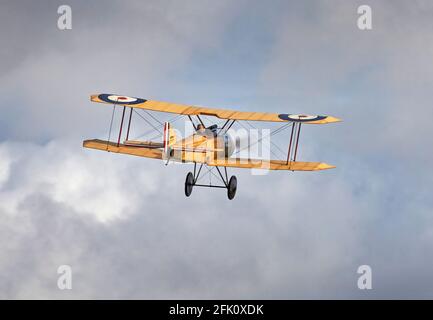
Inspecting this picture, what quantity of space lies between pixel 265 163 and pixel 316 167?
7.26 feet

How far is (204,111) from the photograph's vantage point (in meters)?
41.1

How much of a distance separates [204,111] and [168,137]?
221 cm

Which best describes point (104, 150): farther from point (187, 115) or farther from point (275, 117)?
point (275, 117)

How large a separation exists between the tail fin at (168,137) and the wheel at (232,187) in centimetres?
295

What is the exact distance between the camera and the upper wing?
1628 inches

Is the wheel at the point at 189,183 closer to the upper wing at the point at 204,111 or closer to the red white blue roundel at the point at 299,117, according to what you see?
the upper wing at the point at 204,111

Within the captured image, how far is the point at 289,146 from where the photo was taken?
4106cm

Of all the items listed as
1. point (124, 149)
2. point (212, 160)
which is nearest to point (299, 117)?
point (212, 160)

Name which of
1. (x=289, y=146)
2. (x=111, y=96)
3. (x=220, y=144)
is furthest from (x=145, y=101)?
(x=289, y=146)

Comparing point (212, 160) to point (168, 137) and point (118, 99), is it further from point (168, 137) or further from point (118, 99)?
point (118, 99)

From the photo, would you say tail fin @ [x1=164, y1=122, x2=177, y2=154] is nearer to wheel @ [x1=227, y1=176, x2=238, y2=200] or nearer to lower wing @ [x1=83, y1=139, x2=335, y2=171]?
lower wing @ [x1=83, y1=139, x2=335, y2=171]

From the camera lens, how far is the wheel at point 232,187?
40.5 meters

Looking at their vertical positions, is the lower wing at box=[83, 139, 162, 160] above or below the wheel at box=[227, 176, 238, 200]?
above

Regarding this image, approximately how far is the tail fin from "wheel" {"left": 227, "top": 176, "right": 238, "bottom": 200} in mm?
2954
